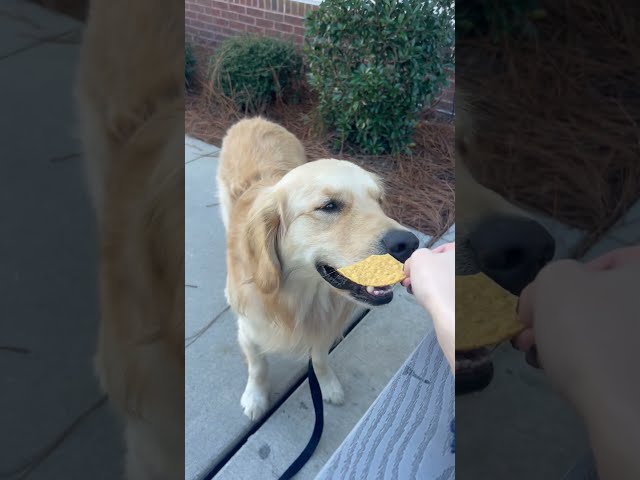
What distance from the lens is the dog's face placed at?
6.82ft

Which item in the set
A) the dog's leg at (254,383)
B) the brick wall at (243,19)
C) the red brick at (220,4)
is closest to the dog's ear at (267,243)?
the dog's leg at (254,383)

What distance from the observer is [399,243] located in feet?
6.75

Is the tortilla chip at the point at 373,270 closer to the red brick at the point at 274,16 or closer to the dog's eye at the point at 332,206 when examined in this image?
the dog's eye at the point at 332,206

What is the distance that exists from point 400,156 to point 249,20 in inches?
94.7

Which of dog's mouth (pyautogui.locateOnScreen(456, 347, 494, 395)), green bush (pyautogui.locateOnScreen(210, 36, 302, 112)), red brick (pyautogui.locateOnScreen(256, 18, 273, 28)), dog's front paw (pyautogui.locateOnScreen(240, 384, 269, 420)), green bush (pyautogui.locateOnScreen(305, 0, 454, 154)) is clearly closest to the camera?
dog's mouth (pyautogui.locateOnScreen(456, 347, 494, 395))

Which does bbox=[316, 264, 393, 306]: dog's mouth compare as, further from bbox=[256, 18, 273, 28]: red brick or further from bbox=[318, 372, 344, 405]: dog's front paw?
bbox=[256, 18, 273, 28]: red brick

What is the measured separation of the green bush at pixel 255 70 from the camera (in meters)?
4.79

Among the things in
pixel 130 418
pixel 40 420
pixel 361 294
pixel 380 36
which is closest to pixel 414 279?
pixel 361 294

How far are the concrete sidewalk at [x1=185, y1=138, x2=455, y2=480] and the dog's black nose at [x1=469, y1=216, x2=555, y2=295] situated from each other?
1961mm

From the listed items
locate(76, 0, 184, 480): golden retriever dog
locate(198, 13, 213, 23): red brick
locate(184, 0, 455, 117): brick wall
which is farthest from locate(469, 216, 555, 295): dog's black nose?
locate(198, 13, 213, 23): red brick

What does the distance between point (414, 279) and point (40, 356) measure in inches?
40.6

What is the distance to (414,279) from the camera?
1394mm

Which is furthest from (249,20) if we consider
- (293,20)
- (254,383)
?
(254,383)

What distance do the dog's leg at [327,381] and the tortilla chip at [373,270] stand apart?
1.79 feet
